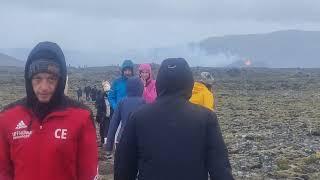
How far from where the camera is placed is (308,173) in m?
11.0

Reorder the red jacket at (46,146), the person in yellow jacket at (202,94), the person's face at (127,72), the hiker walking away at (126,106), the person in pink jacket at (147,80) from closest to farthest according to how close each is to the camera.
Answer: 1. the red jacket at (46,146)
2. the person in yellow jacket at (202,94)
3. the hiker walking away at (126,106)
4. the person in pink jacket at (147,80)
5. the person's face at (127,72)

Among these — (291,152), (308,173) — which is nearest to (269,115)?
(291,152)

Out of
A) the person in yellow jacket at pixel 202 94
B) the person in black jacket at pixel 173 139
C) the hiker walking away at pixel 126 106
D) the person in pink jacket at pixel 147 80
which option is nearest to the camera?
the person in black jacket at pixel 173 139

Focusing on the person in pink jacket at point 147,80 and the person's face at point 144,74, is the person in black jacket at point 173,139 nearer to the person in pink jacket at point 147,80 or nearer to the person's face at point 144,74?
the person in pink jacket at point 147,80

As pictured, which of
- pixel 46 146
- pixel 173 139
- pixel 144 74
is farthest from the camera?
pixel 144 74

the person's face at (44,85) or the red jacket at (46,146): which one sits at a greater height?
the person's face at (44,85)

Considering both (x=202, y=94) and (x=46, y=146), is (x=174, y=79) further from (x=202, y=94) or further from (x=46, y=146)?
(x=202, y=94)

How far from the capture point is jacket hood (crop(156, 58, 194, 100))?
4285 millimetres

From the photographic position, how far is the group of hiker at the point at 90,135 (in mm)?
3959

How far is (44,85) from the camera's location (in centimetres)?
396

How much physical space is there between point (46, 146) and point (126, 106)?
4.29 metres

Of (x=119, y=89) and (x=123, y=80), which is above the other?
(x=123, y=80)

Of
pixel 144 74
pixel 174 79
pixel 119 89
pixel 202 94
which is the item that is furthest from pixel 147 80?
pixel 174 79

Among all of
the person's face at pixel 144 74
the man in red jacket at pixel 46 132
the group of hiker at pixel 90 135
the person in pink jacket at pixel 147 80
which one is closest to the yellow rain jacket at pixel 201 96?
the person in pink jacket at pixel 147 80
